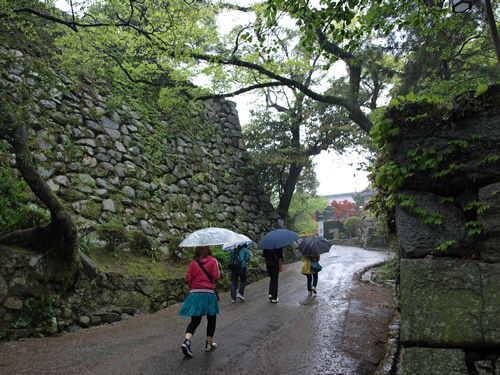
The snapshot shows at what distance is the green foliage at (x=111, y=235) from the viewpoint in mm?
7676

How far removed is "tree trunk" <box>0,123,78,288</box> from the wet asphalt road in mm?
1187

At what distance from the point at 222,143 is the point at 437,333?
13263 mm

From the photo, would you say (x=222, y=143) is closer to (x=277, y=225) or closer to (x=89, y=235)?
(x=277, y=225)

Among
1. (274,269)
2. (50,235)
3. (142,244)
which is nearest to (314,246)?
(274,269)

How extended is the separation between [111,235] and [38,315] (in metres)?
2.51

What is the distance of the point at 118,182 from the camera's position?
976cm

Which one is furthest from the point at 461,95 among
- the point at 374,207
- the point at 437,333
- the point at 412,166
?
the point at 437,333

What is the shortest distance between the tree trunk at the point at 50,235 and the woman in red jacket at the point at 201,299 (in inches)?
111

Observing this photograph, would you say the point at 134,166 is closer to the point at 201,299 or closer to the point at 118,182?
the point at 118,182

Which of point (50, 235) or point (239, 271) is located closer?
point (50, 235)

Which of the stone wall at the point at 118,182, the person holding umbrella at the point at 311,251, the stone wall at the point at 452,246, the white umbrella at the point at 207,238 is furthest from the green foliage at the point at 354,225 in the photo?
the stone wall at the point at 452,246

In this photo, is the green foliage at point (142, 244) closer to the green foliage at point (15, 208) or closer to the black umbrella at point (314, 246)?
the green foliage at point (15, 208)

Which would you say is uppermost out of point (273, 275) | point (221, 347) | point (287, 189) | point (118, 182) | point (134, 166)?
point (134, 166)

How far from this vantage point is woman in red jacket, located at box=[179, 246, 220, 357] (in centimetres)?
438
